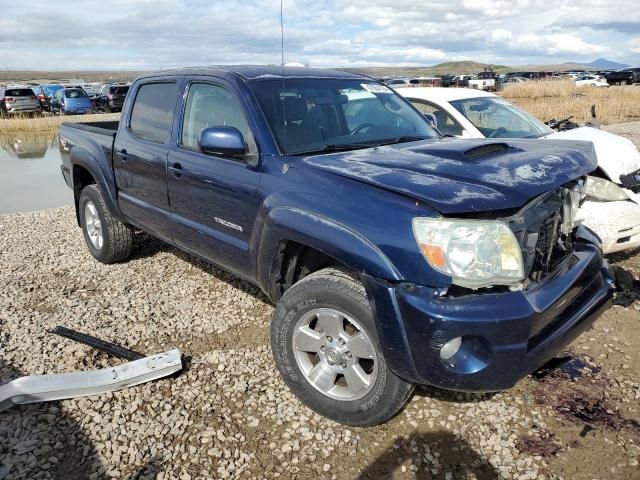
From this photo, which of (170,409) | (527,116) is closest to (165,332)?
(170,409)

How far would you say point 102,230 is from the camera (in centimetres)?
519

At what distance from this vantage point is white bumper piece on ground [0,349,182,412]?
9.77 feet

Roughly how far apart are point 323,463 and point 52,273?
3.90 m

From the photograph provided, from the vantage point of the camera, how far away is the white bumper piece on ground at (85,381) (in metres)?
2.98

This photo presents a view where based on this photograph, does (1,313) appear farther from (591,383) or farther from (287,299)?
(591,383)

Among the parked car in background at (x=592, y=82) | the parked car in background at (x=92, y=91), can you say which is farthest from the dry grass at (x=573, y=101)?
the parked car in background at (x=92, y=91)

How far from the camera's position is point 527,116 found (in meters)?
6.60

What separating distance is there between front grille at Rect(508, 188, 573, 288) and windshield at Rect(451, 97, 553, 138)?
135 inches

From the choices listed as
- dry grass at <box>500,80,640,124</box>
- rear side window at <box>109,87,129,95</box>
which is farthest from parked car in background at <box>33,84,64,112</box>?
dry grass at <box>500,80,640,124</box>

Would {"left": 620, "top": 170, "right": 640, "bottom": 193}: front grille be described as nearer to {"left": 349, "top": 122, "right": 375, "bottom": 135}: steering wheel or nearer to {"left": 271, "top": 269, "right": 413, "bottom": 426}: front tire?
{"left": 349, "top": 122, "right": 375, "bottom": 135}: steering wheel

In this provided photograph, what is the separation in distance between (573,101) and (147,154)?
2059 cm

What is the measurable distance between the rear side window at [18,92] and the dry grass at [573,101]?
74.6 feet

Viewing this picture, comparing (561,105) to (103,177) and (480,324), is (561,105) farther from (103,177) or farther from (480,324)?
(480,324)

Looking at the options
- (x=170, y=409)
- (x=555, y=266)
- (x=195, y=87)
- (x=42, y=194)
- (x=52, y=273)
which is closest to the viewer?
(x=555, y=266)
